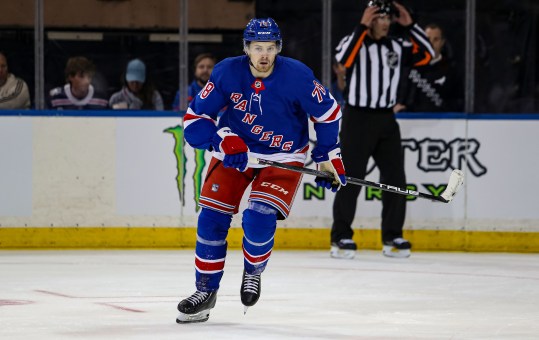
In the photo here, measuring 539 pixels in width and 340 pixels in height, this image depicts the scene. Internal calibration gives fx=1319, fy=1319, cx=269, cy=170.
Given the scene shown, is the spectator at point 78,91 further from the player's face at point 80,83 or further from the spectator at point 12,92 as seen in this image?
the spectator at point 12,92

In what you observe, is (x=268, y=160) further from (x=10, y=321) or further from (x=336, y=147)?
(x=10, y=321)

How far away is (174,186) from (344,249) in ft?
4.04

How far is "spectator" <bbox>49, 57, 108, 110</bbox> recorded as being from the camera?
837 centimetres

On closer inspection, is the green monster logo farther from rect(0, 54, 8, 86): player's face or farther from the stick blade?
the stick blade

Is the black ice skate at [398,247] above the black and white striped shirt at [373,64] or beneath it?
beneath

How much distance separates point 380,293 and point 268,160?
4.15 ft

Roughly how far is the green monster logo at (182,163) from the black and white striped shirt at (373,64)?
105cm

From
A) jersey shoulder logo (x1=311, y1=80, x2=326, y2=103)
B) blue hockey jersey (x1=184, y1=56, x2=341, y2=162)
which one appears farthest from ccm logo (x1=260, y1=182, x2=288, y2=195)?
jersey shoulder logo (x1=311, y1=80, x2=326, y2=103)

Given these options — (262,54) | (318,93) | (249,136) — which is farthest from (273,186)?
(262,54)

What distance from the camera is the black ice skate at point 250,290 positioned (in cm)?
493

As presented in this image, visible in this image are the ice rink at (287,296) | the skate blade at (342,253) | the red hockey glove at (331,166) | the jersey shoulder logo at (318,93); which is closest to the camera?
the ice rink at (287,296)

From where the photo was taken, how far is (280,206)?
498 centimetres

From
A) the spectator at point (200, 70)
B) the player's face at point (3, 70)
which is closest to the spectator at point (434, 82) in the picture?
the spectator at point (200, 70)

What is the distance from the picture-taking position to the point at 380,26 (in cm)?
802
